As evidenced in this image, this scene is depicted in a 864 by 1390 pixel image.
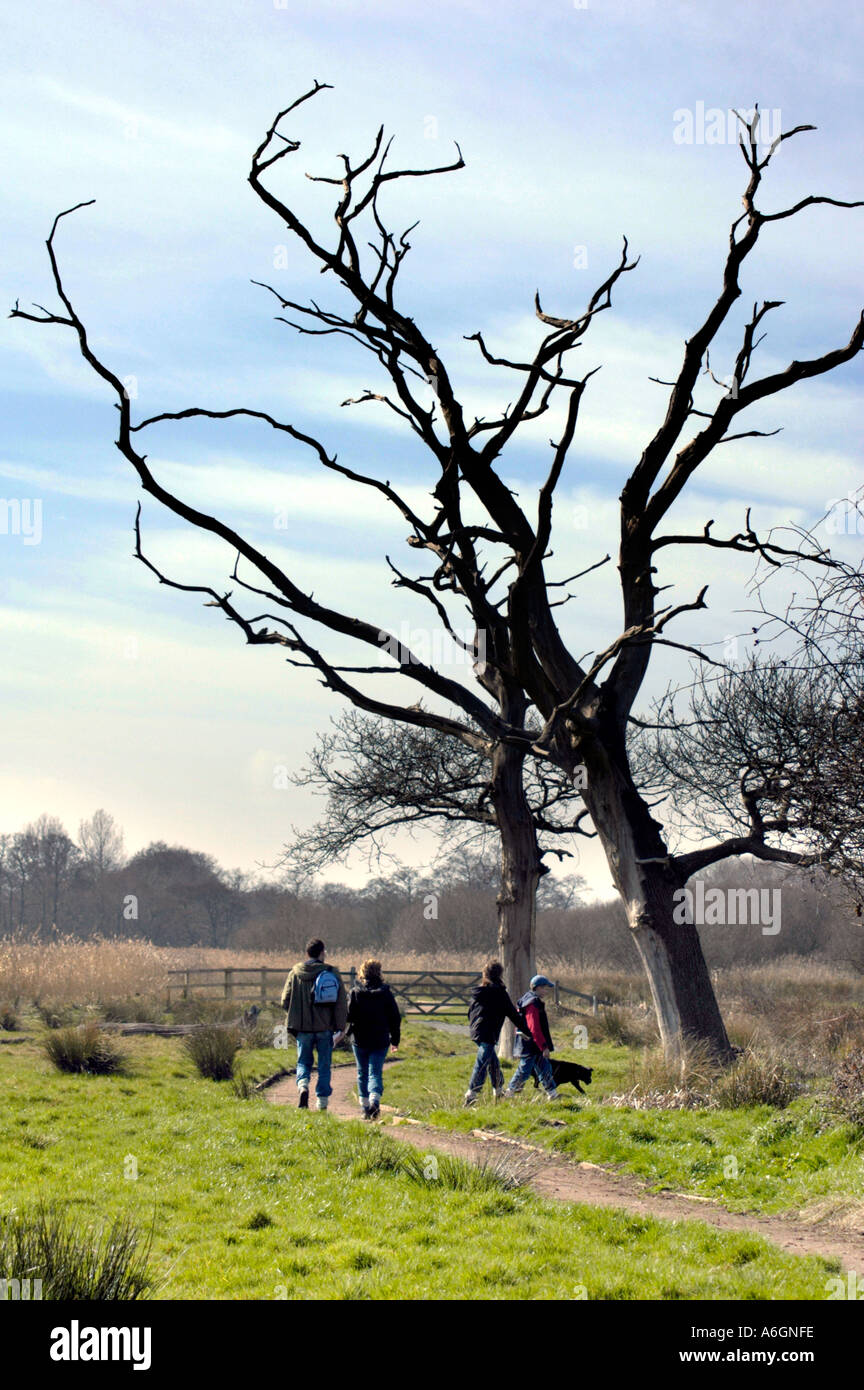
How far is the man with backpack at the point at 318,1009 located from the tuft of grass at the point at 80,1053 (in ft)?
15.9

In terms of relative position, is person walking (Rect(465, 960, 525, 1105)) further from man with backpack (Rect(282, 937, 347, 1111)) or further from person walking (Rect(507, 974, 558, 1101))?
man with backpack (Rect(282, 937, 347, 1111))

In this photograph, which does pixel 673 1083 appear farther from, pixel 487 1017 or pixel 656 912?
pixel 487 1017

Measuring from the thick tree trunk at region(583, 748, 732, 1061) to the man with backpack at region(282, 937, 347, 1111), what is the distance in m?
3.75

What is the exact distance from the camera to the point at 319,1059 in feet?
42.7

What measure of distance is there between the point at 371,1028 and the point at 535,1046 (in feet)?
6.70

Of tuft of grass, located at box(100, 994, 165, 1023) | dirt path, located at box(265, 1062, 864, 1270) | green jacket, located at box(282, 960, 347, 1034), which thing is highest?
green jacket, located at box(282, 960, 347, 1034)

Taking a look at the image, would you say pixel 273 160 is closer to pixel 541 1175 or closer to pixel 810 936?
pixel 541 1175

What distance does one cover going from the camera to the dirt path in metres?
7.31

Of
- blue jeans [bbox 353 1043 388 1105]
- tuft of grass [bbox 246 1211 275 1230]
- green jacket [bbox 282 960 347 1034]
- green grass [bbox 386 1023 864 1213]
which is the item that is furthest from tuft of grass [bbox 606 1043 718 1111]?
tuft of grass [bbox 246 1211 275 1230]

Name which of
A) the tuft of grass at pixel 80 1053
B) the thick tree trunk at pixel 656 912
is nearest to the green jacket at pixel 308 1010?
the thick tree trunk at pixel 656 912

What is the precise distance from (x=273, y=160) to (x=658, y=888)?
9.57m

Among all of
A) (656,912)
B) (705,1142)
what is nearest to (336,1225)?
(705,1142)

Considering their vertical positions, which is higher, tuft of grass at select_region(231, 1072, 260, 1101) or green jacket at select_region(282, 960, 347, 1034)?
green jacket at select_region(282, 960, 347, 1034)

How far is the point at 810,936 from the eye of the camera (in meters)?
48.6
